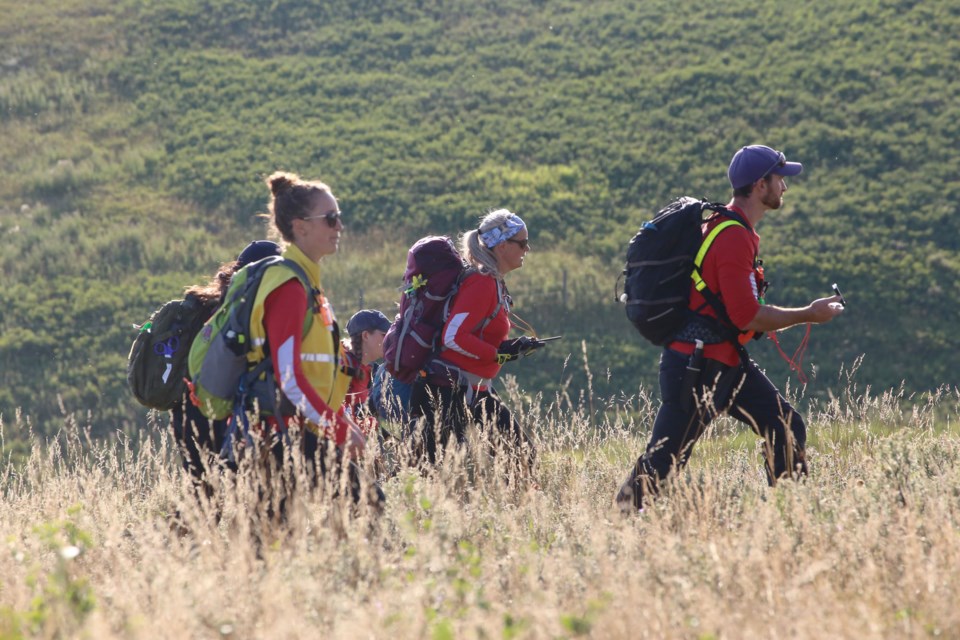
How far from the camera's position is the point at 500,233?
6.49m

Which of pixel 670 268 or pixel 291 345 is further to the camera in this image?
pixel 670 268

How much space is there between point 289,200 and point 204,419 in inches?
58.7

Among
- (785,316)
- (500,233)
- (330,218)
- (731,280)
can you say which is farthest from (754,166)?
(330,218)

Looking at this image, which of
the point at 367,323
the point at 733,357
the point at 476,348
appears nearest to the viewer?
the point at 733,357

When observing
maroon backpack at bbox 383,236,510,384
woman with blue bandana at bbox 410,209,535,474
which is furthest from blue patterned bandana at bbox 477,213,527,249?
maroon backpack at bbox 383,236,510,384

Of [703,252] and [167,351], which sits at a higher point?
[703,252]

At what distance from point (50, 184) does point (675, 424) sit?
1062 inches

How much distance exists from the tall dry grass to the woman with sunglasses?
248 mm

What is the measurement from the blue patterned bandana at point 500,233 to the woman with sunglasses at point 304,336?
168 centimetres

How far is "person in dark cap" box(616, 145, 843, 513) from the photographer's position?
18.5 ft

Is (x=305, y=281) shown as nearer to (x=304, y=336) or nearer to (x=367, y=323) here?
(x=304, y=336)

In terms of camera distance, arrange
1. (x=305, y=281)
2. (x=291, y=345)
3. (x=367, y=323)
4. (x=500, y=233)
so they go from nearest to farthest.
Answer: (x=291, y=345) < (x=305, y=281) < (x=500, y=233) < (x=367, y=323)

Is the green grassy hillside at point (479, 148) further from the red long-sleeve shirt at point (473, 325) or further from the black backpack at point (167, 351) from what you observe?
the black backpack at point (167, 351)

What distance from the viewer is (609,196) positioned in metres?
27.7
